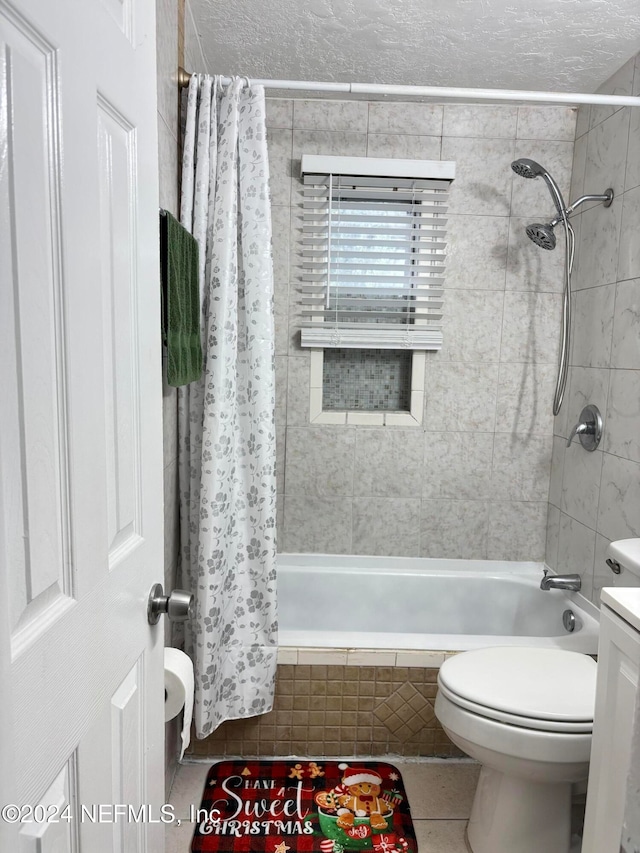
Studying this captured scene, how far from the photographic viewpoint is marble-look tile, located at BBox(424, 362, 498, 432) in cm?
279

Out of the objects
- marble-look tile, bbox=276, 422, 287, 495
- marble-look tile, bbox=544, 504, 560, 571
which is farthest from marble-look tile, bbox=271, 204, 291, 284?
marble-look tile, bbox=544, 504, 560, 571

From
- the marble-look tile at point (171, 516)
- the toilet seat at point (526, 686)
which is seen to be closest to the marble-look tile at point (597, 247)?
the toilet seat at point (526, 686)

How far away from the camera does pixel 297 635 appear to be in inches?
86.0

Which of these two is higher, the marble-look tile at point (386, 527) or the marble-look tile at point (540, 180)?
the marble-look tile at point (540, 180)

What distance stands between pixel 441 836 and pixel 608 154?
93.4 inches

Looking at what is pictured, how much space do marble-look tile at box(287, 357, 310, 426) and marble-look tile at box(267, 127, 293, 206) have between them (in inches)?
26.6

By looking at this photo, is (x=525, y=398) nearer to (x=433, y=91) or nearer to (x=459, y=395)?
(x=459, y=395)

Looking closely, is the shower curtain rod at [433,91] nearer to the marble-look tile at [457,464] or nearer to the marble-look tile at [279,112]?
the marble-look tile at [279,112]

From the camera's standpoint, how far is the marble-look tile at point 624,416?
2117mm

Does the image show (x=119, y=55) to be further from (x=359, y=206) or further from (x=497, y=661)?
(x=359, y=206)

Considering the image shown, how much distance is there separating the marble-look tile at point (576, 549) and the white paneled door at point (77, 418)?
189 cm

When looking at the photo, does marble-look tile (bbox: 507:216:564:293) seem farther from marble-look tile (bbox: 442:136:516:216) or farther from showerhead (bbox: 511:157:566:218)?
showerhead (bbox: 511:157:566:218)

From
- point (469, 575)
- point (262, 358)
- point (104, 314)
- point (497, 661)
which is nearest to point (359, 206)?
point (262, 358)

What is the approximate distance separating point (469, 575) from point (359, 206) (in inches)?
65.1
